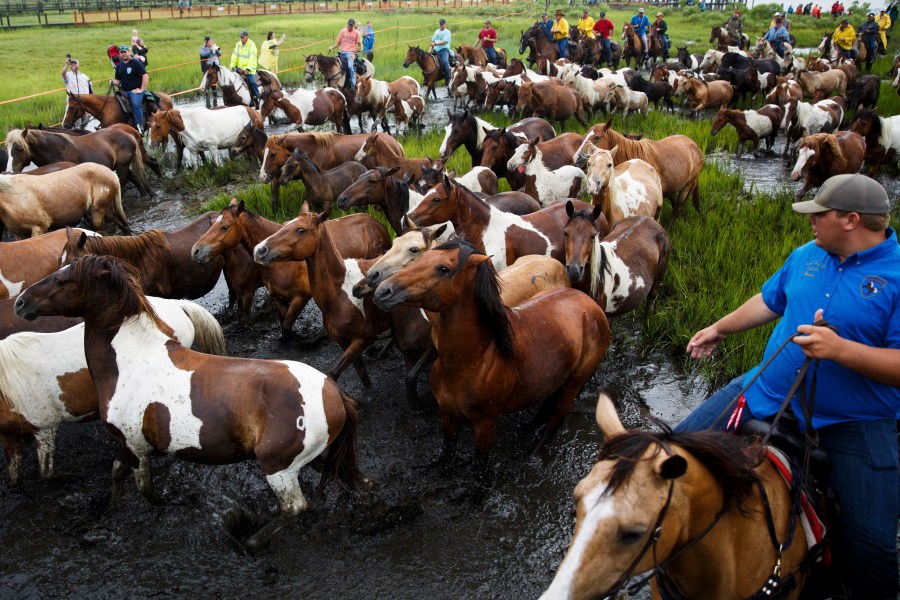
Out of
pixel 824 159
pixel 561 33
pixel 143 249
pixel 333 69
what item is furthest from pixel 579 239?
pixel 561 33

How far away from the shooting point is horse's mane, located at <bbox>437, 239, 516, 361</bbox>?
3832 mm

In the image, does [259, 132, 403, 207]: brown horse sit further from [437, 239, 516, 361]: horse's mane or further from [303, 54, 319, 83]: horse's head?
[303, 54, 319, 83]: horse's head

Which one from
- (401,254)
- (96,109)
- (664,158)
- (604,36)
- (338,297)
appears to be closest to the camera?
(401,254)

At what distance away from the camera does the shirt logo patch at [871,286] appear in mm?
2416

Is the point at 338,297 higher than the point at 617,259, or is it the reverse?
the point at 617,259

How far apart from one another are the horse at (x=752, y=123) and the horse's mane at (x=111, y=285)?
503 inches

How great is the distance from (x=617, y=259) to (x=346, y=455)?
3388 millimetres

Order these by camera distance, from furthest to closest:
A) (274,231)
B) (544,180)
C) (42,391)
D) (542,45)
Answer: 1. (542,45)
2. (544,180)
3. (274,231)
4. (42,391)

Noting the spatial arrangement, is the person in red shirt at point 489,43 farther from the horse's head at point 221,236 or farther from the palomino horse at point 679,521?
the palomino horse at point 679,521

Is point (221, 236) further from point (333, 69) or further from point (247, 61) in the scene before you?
point (333, 69)

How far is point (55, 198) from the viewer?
27.3 feet

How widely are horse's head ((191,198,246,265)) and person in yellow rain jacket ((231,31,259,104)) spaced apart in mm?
12307

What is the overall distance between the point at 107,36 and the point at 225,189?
2988 cm

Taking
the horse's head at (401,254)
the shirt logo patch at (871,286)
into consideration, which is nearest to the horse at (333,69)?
the horse's head at (401,254)
